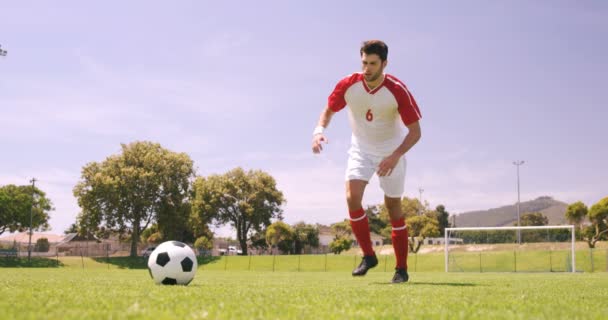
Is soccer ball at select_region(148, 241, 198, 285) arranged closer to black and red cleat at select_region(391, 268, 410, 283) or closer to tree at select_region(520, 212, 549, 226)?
black and red cleat at select_region(391, 268, 410, 283)

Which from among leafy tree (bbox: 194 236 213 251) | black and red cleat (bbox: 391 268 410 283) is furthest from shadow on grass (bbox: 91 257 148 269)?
black and red cleat (bbox: 391 268 410 283)

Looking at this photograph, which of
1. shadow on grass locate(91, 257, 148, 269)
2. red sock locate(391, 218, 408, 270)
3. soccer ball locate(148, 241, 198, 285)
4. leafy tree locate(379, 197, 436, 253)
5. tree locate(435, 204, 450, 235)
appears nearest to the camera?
soccer ball locate(148, 241, 198, 285)

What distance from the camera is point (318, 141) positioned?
705cm

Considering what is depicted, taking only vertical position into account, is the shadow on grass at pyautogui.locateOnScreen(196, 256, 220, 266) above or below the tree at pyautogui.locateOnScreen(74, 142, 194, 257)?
below

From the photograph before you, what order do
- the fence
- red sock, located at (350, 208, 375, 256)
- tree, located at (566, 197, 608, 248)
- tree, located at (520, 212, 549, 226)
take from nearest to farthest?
red sock, located at (350, 208, 375, 256) < the fence < tree, located at (566, 197, 608, 248) < tree, located at (520, 212, 549, 226)

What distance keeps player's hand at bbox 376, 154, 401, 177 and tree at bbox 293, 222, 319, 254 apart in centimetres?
7237

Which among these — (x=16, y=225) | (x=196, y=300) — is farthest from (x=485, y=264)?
(x=16, y=225)

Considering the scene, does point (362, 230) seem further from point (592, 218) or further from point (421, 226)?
point (421, 226)

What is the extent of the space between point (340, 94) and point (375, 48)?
0.79 meters

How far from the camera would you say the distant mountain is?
124 metres

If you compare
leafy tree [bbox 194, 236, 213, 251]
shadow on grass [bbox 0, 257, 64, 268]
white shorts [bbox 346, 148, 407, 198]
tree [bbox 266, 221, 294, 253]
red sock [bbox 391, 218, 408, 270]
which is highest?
white shorts [bbox 346, 148, 407, 198]

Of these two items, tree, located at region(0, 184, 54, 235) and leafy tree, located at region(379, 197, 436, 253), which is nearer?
leafy tree, located at region(379, 197, 436, 253)

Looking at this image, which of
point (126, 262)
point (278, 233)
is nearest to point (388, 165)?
point (126, 262)

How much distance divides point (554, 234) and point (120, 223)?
130ft
